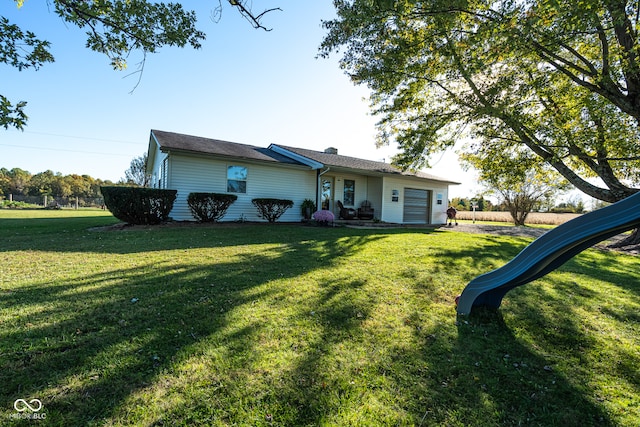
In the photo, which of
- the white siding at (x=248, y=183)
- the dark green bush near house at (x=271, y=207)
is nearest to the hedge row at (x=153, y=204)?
the white siding at (x=248, y=183)

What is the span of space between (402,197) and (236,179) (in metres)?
9.48

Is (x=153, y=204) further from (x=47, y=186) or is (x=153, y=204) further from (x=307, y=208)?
(x=47, y=186)

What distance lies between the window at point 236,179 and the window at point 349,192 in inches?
216

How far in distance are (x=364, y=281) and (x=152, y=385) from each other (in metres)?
2.93

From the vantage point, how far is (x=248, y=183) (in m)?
12.2

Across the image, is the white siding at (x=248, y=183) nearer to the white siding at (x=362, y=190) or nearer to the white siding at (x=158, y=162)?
the white siding at (x=362, y=190)

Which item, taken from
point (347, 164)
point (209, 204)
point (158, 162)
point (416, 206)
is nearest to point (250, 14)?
point (209, 204)

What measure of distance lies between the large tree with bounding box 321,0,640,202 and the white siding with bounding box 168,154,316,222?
476 cm

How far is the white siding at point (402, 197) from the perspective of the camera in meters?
15.2

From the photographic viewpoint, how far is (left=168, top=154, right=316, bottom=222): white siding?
10703mm

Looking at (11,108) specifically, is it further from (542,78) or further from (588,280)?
(542,78)

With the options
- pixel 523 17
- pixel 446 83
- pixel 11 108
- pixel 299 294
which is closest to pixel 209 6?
pixel 11 108

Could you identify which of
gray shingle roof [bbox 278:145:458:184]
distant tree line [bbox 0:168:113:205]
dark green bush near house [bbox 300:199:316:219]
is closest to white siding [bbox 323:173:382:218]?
gray shingle roof [bbox 278:145:458:184]

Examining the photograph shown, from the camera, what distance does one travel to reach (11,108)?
3584mm
